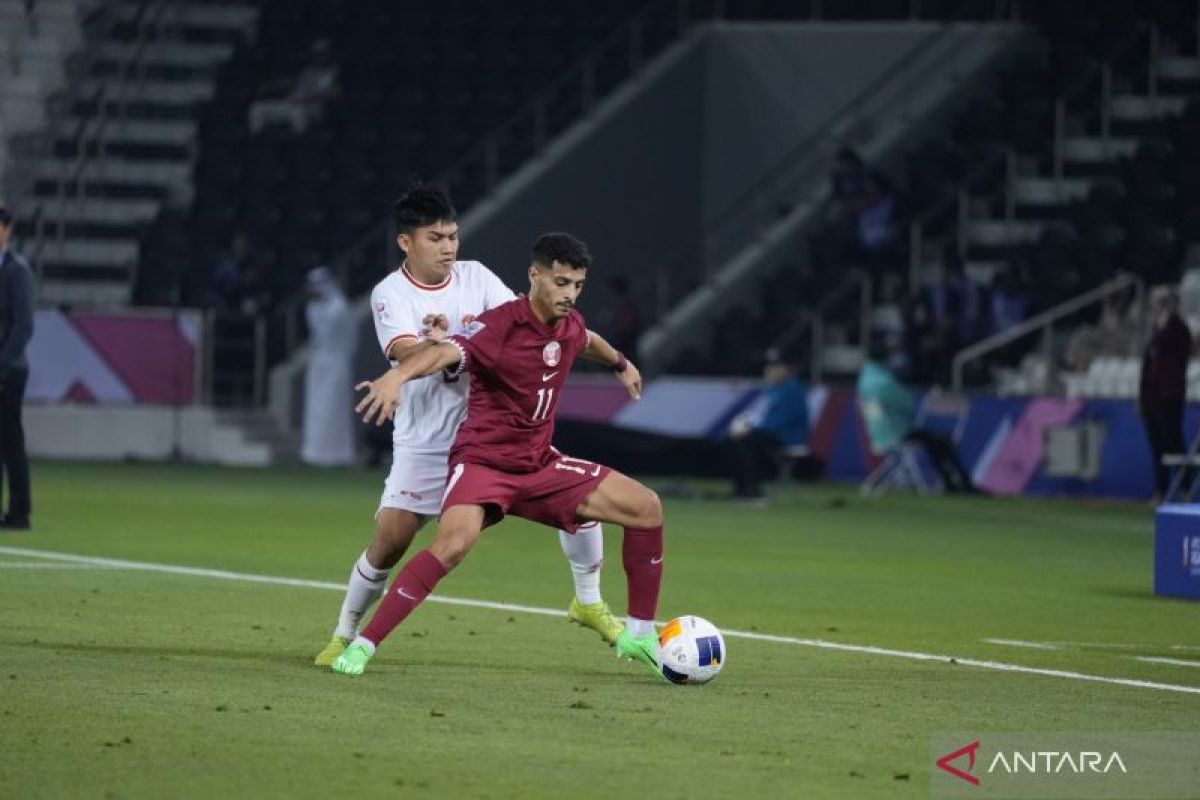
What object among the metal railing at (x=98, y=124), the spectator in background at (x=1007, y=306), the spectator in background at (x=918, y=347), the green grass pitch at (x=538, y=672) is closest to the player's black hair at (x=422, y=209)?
the green grass pitch at (x=538, y=672)

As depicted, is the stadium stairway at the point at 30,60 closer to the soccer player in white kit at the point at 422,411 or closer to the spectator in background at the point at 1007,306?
the spectator in background at the point at 1007,306

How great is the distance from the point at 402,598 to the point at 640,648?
108 centimetres

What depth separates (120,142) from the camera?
38219mm

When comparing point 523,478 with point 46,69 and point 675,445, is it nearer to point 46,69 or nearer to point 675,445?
point 675,445

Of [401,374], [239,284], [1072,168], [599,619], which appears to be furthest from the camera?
[239,284]

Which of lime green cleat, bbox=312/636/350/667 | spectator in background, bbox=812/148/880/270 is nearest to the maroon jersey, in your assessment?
lime green cleat, bbox=312/636/350/667

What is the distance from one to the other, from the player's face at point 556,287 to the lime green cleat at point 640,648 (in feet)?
4.72

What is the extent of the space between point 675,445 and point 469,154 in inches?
345

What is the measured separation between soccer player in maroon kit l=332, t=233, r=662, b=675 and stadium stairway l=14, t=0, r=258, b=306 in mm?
26032

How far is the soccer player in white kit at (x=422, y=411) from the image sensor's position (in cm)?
1106

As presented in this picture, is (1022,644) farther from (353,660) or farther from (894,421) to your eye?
(894,421)

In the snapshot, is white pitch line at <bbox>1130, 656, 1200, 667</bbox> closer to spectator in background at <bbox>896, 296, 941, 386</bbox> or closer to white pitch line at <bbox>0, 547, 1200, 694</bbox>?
white pitch line at <bbox>0, 547, 1200, 694</bbox>

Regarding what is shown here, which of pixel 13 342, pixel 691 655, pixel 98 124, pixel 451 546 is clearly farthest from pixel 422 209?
pixel 98 124

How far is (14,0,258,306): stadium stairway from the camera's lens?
36656 mm
